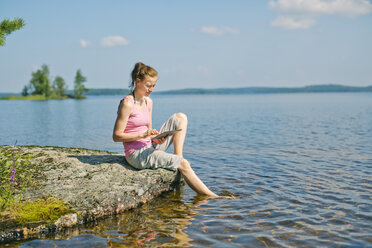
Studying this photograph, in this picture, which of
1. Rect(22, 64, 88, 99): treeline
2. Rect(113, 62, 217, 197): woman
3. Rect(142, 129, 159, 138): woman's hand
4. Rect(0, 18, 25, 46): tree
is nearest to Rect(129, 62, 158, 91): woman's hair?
Rect(113, 62, 217, 197): woman

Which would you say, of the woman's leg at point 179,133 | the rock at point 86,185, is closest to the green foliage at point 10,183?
the rock at point 86,185

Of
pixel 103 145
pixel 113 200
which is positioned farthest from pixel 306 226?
pixel 103 145

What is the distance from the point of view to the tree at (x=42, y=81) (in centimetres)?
13101

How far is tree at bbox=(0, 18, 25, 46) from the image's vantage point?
744 centimetres

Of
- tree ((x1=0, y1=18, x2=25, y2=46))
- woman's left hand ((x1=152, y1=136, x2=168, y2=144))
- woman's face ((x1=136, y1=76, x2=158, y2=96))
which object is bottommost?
woman's left hand ((x1=152, y1=136, x2=168, y2=144))

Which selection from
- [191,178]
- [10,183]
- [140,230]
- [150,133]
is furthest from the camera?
[191,178]

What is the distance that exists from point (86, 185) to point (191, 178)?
7.62ft

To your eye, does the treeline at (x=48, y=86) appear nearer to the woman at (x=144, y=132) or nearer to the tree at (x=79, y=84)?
the tree at (x=79, y=84)

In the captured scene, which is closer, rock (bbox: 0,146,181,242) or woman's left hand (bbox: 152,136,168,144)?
rock (bbox: 0,146,181,242)

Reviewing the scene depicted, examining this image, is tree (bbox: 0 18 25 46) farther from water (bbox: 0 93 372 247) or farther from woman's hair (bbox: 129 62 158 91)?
water (bbox: 0 93 372 247)

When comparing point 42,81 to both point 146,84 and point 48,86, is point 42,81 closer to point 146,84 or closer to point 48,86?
point 48,86

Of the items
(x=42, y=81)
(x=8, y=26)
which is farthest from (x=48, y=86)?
(x=8, y=26)

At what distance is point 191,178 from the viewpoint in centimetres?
735

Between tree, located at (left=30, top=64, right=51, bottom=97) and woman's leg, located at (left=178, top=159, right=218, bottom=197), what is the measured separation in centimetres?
13710
